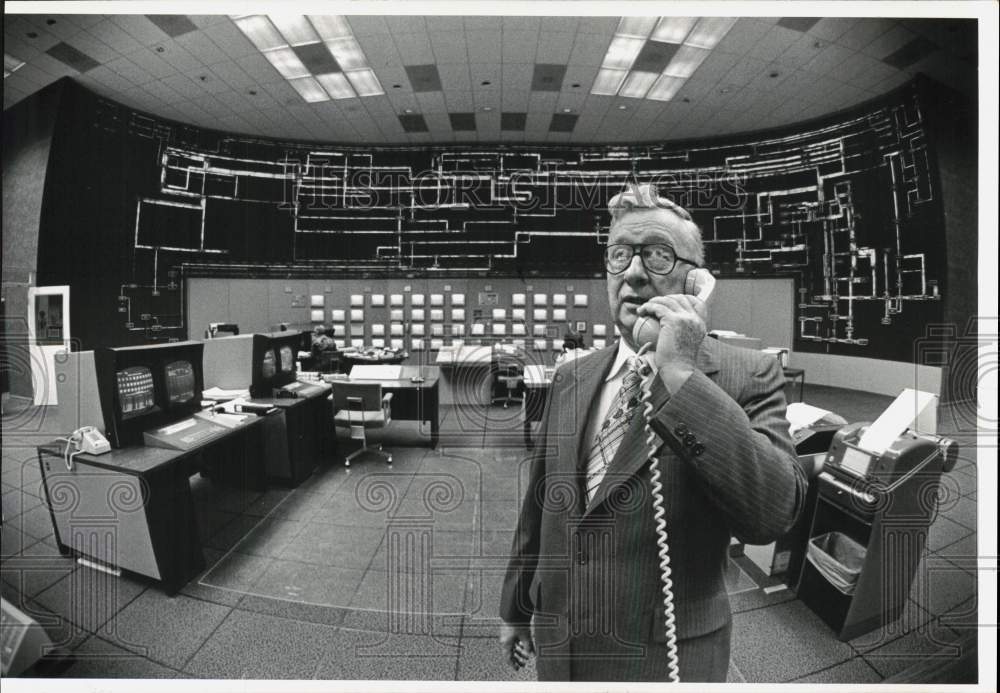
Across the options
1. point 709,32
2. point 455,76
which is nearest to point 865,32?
point 709,32

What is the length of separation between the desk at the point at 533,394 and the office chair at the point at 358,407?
1.40 metres

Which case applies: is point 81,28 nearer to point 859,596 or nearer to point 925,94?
point 925,94

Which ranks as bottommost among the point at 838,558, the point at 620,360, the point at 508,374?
the point at 838,558

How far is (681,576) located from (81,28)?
2.62m

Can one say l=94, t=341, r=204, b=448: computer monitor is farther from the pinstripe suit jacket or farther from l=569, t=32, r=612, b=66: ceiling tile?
l=569, t=32, r=612, b=66: ceiling tile

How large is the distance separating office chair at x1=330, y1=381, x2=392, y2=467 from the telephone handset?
10.1 ft

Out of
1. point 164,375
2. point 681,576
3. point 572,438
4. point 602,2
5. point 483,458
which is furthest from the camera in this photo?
point 483,458

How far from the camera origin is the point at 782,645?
1.56 m

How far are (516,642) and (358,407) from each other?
9.38 ft

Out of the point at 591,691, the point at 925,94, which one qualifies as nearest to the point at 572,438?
the point at 591,691

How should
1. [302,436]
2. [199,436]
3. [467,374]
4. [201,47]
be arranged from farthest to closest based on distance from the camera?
1. [467,374]
2. [302,436]
3. [199,436]
4. [201,47]

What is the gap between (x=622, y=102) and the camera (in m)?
2.22

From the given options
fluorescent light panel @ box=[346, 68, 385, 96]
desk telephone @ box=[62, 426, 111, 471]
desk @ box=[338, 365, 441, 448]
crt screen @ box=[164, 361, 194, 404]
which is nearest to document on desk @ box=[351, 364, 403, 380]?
desk @ box=[338, 365, 441, 448]

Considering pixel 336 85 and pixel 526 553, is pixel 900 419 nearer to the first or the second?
pixel 526 553
